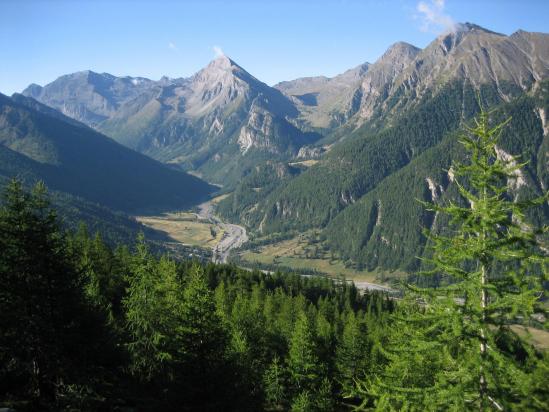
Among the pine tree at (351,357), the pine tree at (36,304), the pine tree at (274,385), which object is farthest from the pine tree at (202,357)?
the pine tree at (351,357)

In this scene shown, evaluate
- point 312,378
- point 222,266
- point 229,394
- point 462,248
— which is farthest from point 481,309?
point 222,266

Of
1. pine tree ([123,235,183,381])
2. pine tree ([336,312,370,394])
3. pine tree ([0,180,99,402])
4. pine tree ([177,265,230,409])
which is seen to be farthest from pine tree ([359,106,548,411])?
pine tree ([336,312,370,394])

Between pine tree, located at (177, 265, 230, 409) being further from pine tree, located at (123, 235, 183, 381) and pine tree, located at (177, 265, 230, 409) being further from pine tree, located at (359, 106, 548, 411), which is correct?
pine tree, located at (359, 106, 548, 411)

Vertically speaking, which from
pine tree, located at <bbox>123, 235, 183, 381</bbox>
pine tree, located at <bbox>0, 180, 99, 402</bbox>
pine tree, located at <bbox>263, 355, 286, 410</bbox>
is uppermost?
pine tree, located at <bbox>0, 180, 99, 402</bbox>

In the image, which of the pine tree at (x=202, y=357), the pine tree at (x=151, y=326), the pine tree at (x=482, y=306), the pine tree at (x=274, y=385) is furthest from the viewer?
the pine tree at (x=274, y=385)

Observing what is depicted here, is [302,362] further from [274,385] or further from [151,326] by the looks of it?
[151,326]

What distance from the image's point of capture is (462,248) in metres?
18.5

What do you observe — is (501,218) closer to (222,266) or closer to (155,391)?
(155,391)

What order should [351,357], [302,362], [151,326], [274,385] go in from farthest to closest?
[351,357], [302,362], [274,385], [151,326]

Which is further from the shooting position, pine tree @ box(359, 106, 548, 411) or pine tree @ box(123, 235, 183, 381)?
pine tree @ box(123, 235, 183, 381)

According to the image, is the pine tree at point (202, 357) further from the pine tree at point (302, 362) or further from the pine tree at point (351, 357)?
the pine tree at point (351, 357)

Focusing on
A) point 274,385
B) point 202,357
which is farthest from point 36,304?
point 274,385

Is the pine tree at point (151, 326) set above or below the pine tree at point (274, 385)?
above

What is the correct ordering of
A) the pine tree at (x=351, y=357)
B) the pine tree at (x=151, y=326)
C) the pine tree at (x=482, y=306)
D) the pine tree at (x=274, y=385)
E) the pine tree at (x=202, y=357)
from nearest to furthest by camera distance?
the pine tree at (x=482, y=306)
the pine tree at (x=202, y=357)
the pine tree at (x=151, y=326)
the pine tree at (x=274, y=385)
the pine tree at (x=351, y=357)
